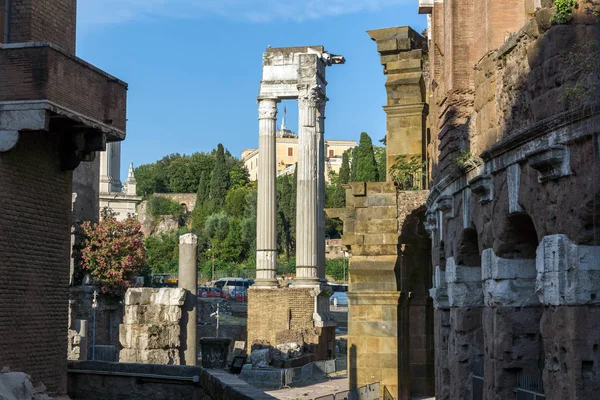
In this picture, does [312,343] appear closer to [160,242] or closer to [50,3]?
[50,3]

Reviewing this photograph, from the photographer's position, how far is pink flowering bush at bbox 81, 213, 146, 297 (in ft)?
114

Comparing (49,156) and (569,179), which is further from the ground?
(49,156)

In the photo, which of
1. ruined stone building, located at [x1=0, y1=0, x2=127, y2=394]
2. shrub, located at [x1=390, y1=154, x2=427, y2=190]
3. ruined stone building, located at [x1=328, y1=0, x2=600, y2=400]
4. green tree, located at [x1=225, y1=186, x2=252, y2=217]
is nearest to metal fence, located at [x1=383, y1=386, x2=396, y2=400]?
shrub, located at [x1=390, y1=154, x2=427, y2=190]

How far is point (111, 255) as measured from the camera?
34781mm

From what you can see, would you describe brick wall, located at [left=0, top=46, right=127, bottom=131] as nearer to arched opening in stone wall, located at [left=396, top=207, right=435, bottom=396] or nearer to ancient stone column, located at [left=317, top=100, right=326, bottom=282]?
arched opening in stone wall, located at [left=396, top=207, right=435, bottom=396]

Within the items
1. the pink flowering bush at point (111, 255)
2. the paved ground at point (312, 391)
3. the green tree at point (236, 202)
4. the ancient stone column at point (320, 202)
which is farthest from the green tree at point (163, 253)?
the paved ground at point (312, 391)

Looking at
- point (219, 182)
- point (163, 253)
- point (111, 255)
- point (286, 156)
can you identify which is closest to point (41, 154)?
point (111, 255)

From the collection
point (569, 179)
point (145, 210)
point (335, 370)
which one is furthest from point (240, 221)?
point (569, 179)

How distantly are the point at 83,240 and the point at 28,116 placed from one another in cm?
2363

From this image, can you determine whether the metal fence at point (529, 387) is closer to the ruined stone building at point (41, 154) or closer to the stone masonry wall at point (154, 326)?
the ruined stone building at point (41, 154)

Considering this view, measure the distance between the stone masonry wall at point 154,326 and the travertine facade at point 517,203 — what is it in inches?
365

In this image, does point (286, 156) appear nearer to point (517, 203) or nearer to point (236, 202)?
point (236, 202)

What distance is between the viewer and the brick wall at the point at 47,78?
12586 millimetres

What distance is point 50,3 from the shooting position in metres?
13.9
